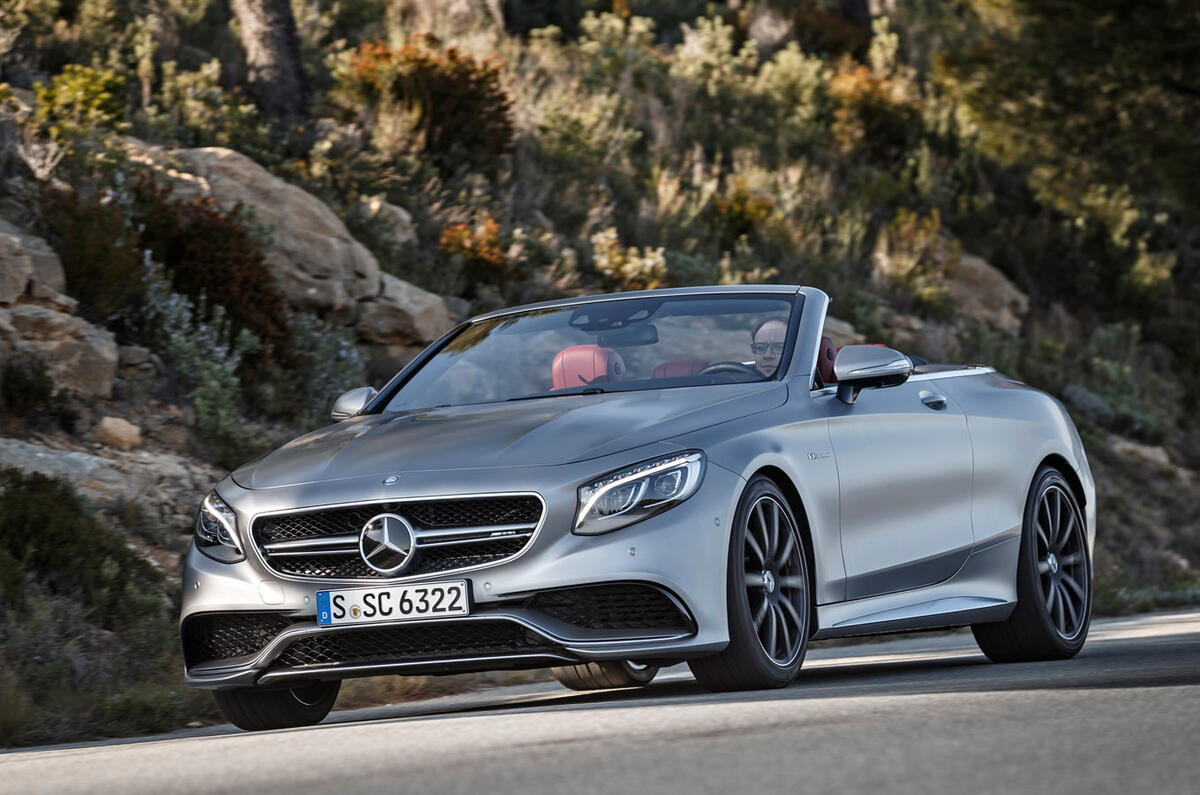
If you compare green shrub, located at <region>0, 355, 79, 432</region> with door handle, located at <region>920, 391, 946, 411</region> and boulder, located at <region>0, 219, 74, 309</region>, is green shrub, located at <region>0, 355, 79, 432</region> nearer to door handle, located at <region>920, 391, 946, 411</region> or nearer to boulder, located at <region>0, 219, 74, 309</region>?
boulder, located at <region>0, 219, 74, 309</region>

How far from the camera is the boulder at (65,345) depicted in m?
12.5

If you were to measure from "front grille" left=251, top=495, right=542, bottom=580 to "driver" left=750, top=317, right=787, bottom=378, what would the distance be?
167cm

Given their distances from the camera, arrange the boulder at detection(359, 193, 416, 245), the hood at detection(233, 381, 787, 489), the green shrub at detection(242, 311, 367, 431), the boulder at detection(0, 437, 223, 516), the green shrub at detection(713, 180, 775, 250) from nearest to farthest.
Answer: the hood at detection(233, 381, 787, 489)
the boulder at detection(0, 437, 223, 516)
the green shrub at detection(242, 311, 367, 431)
the boulder at detection(359, 193, 416, 245)
the green shrub at detection(713, 180, 775, 250)

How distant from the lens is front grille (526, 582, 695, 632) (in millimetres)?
6660

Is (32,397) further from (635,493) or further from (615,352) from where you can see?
(635,493)

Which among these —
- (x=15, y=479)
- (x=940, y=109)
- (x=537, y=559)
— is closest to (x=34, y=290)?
(x=15, y=479)

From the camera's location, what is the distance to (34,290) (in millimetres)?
12945

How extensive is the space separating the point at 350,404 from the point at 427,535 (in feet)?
5.76

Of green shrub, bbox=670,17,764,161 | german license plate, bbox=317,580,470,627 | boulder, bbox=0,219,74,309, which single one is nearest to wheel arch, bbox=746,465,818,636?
german license plate, bbox=317,580,470,627

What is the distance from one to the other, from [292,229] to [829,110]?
13.6 metres

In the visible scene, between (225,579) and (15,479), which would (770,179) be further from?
(225,579)

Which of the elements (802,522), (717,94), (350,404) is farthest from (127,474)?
(717,94)

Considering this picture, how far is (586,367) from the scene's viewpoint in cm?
809

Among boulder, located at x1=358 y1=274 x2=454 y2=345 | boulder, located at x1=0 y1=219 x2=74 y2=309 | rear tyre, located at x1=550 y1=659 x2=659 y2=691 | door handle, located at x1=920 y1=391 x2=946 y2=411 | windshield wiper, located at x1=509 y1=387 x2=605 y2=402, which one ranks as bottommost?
boulder, located at x1=358 y1=274 x2=454 y2=345
